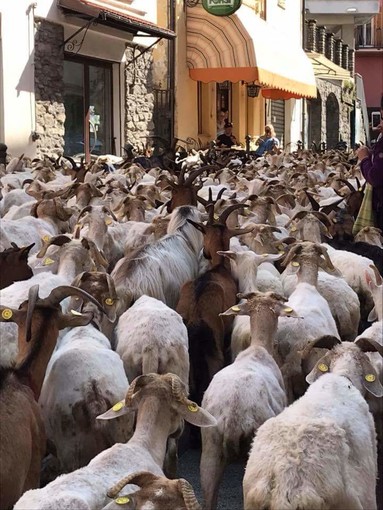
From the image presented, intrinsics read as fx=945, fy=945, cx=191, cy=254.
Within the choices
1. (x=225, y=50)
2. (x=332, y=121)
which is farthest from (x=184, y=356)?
(x=332, y=121)

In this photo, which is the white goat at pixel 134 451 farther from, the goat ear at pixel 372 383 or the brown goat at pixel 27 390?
the goat ear at pixel 372 383

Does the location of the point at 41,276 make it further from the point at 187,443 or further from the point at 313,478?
the point at 313,478

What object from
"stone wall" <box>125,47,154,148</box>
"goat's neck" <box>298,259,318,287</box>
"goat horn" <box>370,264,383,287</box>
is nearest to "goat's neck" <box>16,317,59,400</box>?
"goat's neck" <box>298,259,318,287</box>

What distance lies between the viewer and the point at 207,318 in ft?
19.4

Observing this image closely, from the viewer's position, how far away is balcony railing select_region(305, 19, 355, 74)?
111 ft

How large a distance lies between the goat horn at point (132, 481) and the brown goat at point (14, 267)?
3171 millimetres

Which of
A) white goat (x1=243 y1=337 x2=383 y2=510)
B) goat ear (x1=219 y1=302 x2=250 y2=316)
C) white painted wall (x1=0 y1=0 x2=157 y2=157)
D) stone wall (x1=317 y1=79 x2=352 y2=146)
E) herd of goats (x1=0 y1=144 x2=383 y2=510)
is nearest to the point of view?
white goat (x1=243 y1=337 x2=383 y2=510)

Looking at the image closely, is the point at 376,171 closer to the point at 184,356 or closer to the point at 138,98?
the point at 184,356

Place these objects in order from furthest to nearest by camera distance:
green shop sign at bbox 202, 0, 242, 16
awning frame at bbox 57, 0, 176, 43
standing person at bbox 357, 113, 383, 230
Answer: green shop sign at bbox 202, 0, 242, 16
awning frame at bbox 57, 0, 176, 43
standing person at bbox 357, 113, 383, 230

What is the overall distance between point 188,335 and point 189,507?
2.66 meters

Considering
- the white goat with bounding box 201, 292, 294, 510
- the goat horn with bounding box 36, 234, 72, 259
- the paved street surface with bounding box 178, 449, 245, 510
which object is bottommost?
the paved street surface with bounding box 178, 449, 245, 510

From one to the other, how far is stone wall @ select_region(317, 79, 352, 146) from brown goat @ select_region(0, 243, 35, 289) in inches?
1130

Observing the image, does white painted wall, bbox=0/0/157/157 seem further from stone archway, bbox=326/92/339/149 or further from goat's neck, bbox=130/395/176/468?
stone archway, bbox=326/92/339/149

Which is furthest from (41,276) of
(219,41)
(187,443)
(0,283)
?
(219,41)
